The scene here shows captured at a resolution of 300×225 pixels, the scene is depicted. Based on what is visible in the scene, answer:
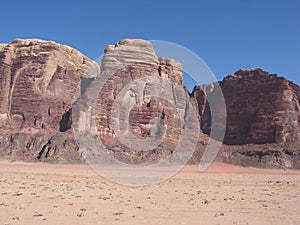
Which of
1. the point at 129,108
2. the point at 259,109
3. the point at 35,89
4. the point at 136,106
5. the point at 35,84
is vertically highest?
the point at 35,84

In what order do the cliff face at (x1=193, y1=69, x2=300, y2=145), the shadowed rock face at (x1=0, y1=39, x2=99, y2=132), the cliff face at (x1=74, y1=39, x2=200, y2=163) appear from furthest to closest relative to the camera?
the shadowed rock face at (x1=0, y1=39, x2=99, y2=132) → the cliff face at (x1=193, y1=69, x2=300, y2=145) → the cliff face at (x1=74, y1=39, x2=200, y2=163)

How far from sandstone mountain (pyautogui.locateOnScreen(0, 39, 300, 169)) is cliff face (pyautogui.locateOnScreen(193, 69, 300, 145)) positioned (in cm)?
19

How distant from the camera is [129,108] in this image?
65625mm

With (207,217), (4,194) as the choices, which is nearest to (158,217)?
(207,217)

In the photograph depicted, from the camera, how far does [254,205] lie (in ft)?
56.7

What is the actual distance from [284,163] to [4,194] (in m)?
50.3

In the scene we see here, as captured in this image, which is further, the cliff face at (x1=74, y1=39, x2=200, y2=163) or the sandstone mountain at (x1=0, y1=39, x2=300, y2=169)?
the cliff face at (x1=74, y1=39, x2=200, y2=163)

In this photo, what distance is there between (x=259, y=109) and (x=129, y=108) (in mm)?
27560

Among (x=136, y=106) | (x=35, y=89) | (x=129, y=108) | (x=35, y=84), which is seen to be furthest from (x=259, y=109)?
(x=35, y=84)

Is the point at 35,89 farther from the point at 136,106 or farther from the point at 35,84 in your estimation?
the point at 136,106

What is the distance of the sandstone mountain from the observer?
60625mm

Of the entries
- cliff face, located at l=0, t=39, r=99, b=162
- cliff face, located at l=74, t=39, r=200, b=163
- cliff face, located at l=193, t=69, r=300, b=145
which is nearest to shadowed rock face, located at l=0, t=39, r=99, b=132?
cliff face, located at l=0, t=39, r=99, b=162

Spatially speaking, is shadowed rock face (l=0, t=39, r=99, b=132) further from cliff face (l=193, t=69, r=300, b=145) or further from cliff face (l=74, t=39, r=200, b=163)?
cliff face (l=193, t=69, r=300, b=145)

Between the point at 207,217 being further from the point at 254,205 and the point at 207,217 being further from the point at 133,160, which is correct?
the point at 133,160
